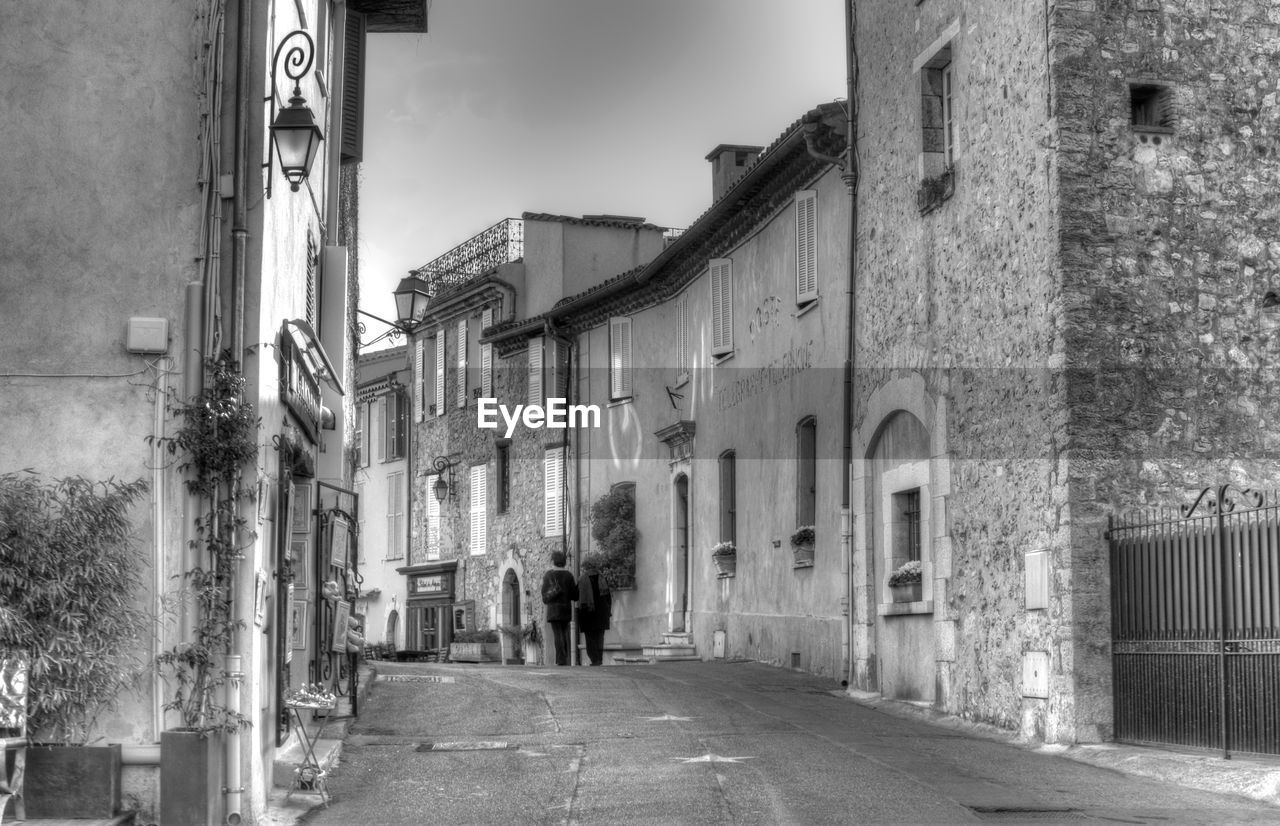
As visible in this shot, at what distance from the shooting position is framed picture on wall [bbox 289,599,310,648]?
12025 millimetres

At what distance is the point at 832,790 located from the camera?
955cm

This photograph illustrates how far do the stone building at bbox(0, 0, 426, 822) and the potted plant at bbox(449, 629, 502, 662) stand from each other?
24978 millimetres

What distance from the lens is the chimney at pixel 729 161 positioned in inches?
1131

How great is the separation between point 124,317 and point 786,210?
557 inches

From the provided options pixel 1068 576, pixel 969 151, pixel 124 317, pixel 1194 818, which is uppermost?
pixel 969 151

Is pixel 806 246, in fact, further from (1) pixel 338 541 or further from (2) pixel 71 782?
(2) pixel 71 782

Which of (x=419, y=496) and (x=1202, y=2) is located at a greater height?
(x=1202, y=2)

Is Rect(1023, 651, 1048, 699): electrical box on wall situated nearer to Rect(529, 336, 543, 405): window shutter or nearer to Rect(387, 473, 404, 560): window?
Rect(529, 336, 543, 405): window shutter

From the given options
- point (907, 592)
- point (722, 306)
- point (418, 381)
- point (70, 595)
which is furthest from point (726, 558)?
point (418, 381)

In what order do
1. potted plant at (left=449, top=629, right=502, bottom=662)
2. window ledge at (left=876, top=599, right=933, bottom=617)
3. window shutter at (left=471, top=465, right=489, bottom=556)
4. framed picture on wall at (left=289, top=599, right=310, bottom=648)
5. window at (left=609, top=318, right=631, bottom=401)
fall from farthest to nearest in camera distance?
1. window shutter at (left=471, top=465, right=489, bottom=556)
2. potted plant at (left=449, top=629, right=502, bottom=662)
3. window at (left=609, top=318, right=631, bottom=401)
4. window ledge at (left=876, top=599, right=933, bottom=617)
5. framed picture on wall at (left=289, top=599, right=310, bottom=648)

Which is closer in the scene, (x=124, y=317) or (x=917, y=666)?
(x=124, y=317)

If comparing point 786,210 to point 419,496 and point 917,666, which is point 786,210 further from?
point 419,496

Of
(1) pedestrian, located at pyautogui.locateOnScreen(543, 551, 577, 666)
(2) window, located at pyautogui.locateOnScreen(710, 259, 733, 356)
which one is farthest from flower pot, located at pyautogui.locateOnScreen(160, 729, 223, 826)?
(2) window, located at pyautogui.locateOnScreen(710, 259, 733, 356)

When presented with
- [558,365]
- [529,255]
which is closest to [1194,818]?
[558,365]
